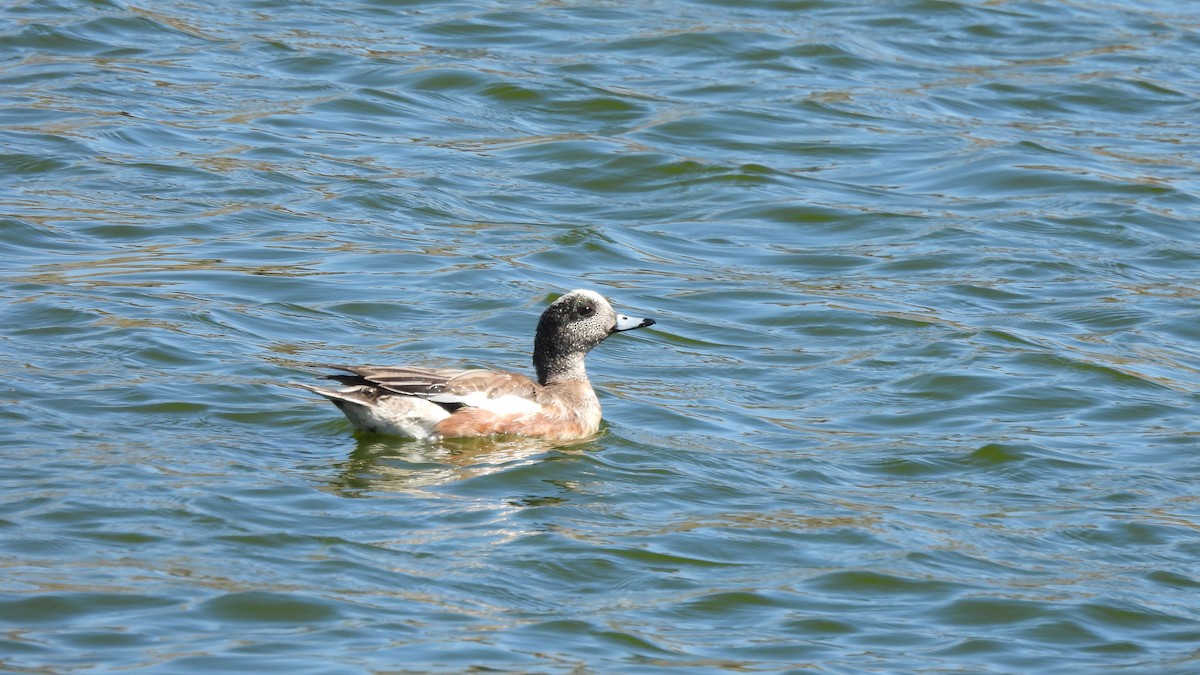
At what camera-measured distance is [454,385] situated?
9.61 metres

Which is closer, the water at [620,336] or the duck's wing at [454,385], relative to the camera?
the water at [620,336]

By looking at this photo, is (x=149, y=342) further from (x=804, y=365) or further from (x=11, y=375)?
(x=804, y=365)

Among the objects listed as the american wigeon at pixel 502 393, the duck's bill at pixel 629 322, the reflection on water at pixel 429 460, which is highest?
the duck's bill at pixel 629 322

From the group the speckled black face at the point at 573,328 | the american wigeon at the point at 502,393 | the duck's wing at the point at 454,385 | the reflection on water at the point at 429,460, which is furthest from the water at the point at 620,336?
the speckled black face at the point at 573,328

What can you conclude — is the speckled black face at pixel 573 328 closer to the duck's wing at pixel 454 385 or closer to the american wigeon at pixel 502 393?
the american wigeon at pixel 502 393

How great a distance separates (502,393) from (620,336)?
101 inches

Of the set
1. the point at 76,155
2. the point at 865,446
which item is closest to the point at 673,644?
the point at 865,446

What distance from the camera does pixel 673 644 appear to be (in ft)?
23.2

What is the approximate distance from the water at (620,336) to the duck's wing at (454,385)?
0.83 ft

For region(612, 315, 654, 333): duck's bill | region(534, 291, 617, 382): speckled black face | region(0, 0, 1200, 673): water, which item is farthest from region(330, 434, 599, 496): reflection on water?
region(612, 315, 654, 333): duck's bill

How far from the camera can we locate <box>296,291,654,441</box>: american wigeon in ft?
30.9

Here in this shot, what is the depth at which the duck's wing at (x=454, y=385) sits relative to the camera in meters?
9.39

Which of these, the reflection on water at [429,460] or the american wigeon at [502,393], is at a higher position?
the american wigeon at [502,393]

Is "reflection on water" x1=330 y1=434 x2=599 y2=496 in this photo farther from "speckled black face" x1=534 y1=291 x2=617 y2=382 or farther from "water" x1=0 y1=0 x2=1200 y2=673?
"speckled black face" x1=534 y1=291 x2=617 y2=382
